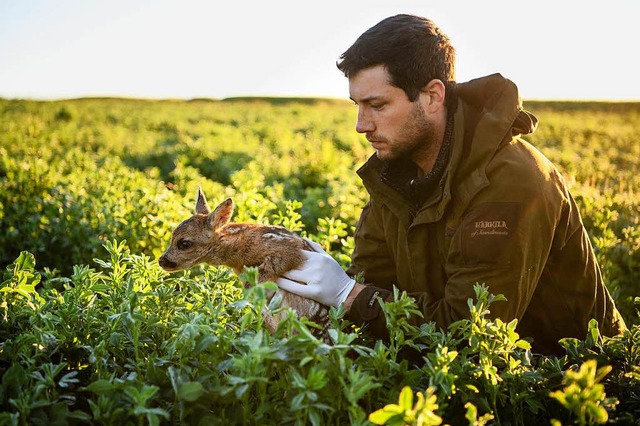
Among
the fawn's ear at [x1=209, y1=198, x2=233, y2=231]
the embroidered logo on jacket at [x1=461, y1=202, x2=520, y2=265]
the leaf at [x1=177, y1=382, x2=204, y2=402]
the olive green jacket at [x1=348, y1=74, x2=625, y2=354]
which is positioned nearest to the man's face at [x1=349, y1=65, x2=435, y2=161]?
the olive green jacket at [x1=348, y1=74, x2=625, y2=354]

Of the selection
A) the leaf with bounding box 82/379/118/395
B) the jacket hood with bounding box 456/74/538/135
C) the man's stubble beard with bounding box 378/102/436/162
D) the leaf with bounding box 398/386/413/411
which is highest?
the jacket hood with bounding box 456/74/538/135

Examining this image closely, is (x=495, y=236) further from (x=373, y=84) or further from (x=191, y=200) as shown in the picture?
(x=191, y=200)

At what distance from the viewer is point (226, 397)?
2.12 metres

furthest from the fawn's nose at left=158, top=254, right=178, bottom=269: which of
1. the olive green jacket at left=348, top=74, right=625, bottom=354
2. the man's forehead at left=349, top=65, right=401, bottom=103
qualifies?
the man's forehead at left=349, top=65, right=401, bottom=103

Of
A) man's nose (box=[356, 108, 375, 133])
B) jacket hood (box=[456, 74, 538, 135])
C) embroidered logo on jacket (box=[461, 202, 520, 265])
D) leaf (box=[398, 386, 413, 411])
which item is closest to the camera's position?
leaf (box=[398, 386, 413, 411])

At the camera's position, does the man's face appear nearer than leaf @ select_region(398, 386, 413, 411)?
No

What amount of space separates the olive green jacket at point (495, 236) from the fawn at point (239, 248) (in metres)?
0.47

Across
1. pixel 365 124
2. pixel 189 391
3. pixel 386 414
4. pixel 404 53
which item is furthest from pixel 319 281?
pixel 386 414

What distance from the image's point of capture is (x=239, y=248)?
402 centimetres

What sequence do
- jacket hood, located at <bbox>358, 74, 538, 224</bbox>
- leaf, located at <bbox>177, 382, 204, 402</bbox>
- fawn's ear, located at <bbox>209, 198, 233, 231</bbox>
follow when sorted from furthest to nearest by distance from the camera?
1. fawn's ear, located at <bbox>209, 198, 233, 231</bbox>
2. jacket hood, located at <bbox>358, 74, 538, 224</bbox>
3. leaf, located at <bbox>177, 382, 204, 402</bbox>

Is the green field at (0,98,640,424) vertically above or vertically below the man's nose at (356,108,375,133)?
below

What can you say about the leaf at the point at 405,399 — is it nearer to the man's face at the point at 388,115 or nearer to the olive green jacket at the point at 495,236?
the olive green jacket at the point at 495,236

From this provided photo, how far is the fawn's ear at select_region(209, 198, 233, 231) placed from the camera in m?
4.09

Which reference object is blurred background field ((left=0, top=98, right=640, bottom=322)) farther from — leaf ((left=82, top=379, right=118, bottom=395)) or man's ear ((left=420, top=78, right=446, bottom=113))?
leaf ((left=82, top=379, right=118, bottom=395))
